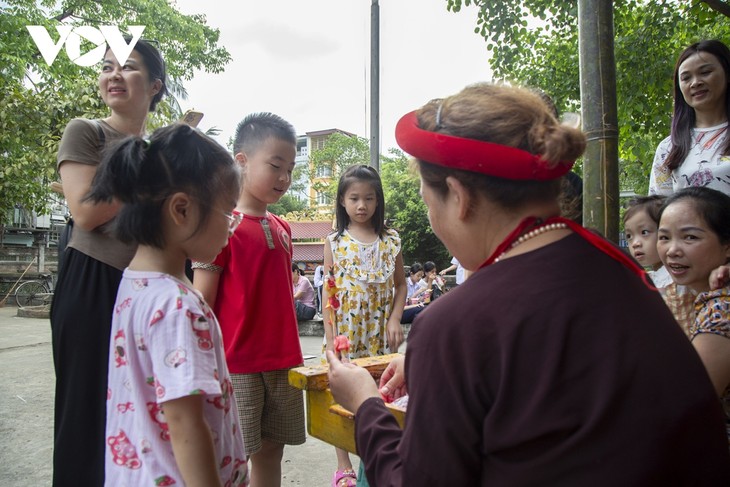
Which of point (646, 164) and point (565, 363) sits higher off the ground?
point (646, 164)

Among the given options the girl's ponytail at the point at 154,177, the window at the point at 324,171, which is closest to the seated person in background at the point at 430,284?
the girl's ponytail at the point at 154,177

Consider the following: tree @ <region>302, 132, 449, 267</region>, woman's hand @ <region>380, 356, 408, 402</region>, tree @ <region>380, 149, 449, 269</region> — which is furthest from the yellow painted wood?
tree @ <region>380, 149, 449, 269</region>

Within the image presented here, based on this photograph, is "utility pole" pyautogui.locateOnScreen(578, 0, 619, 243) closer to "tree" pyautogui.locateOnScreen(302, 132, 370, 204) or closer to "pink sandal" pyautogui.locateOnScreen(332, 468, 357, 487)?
"pink sandal" pyautogui.locateOnScreen(332, 468, 357, 487)

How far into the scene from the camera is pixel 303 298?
9.61m

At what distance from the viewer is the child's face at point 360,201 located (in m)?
3.34

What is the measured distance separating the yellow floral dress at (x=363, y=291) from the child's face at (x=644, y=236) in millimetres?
1371

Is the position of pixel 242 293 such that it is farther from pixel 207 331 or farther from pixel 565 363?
pixel 565 363

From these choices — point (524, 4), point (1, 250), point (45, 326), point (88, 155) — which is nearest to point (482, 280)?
point (88, 155)

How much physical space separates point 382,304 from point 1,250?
17.8 m

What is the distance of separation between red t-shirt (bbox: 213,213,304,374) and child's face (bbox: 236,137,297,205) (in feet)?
0.41

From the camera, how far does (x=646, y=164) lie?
25.4 ft

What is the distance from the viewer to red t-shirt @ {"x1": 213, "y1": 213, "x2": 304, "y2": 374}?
2.38 m

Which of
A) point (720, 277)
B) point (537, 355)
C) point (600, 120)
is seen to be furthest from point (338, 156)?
point (537, 355)

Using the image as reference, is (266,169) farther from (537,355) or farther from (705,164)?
(705,164)
